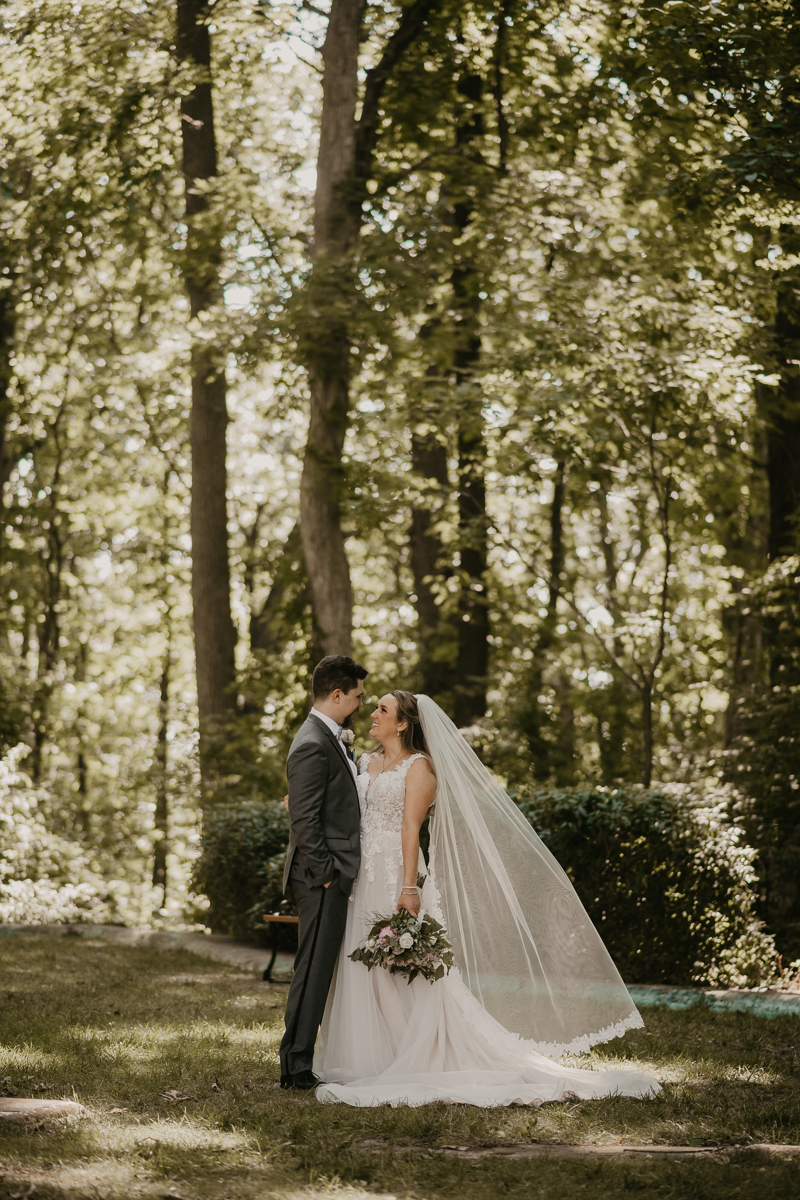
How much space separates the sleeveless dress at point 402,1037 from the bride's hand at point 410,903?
0.14 metres

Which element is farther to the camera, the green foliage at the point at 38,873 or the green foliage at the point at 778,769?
the green foliage at the point at 38,873

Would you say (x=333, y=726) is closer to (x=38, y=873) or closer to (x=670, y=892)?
(x=670, y=892)

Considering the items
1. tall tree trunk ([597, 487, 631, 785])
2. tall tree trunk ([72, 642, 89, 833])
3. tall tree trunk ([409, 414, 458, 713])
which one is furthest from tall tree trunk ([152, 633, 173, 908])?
tall tree trunk ([597, 487, 631, 785])

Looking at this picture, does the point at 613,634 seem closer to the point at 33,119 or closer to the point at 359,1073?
the point at 359,1073

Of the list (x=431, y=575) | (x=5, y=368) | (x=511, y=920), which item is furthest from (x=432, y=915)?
(x=5, y=368)

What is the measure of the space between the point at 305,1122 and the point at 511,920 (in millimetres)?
1718

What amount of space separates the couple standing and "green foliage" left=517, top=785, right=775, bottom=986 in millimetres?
3355

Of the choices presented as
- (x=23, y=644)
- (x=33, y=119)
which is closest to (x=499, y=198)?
(x=33, y=119)

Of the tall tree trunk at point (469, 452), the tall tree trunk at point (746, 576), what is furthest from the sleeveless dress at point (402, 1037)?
the tall tree trunk at point (746, 576)

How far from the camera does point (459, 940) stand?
631cm

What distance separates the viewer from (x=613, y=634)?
542 inches

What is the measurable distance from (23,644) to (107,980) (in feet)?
65.4

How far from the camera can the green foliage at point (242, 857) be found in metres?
11.7

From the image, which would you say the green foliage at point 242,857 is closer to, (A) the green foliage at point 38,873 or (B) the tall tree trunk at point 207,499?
(A) the green foliage at point 38,873
